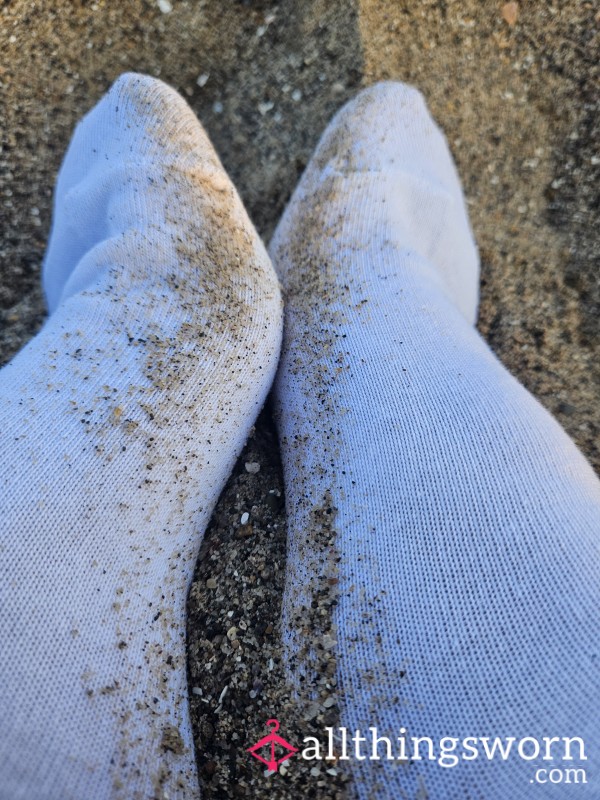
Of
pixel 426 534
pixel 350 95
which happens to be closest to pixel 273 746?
pixel 426 534

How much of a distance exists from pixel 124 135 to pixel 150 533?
2.34 feet

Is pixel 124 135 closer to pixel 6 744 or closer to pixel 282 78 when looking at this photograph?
pixel 282 78

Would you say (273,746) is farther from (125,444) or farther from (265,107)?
(265,107)

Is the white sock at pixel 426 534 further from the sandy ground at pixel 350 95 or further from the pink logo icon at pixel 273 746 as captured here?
the sandy ground at pixel 350 95

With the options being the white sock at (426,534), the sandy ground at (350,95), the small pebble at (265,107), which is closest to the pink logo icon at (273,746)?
the white sock at (426,534)

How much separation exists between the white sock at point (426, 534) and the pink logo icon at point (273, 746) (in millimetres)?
56

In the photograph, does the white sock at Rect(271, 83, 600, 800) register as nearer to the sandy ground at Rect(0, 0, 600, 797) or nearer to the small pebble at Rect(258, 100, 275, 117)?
the sandy ground at Rect(0, 0, 600, 797)

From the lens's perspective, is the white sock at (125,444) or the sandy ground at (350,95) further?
the sandy ground at (350,95)

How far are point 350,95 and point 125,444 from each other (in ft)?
3.21

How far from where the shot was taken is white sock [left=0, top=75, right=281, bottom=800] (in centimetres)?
63

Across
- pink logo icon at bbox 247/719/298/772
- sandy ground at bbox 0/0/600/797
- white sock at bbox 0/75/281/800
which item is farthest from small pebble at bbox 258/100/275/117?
pink logo icon at bbox 247/719/298/772

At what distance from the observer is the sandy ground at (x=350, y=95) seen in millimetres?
1258

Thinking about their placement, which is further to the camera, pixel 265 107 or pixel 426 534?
pixel 265 107

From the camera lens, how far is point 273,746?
0.68 m
